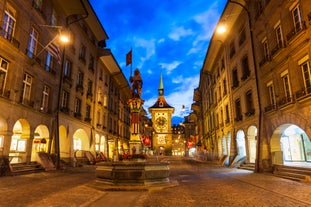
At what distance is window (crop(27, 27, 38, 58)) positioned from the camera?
54.7ft

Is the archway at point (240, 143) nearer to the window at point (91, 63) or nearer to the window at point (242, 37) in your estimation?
the window at point (242, 37)

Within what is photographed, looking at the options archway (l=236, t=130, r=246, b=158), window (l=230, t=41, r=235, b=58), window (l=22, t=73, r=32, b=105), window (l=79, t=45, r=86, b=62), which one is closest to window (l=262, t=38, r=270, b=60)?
window (l=230, t=41, r=235, b=58)

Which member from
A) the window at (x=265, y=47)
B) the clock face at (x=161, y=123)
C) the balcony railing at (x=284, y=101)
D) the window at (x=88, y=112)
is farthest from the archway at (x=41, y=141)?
the clock face at (x=161, y=123)

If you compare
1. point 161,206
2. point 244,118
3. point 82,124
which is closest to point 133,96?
point 161,206

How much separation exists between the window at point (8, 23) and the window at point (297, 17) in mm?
17822

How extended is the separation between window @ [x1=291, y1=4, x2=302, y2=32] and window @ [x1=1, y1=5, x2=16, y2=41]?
17.8m

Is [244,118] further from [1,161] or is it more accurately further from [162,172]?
[1,161]

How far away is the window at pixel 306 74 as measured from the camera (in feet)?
38.8

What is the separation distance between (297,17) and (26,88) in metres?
19.0

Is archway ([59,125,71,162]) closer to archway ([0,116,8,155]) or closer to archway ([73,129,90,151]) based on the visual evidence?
archway ([73,129,90,151])

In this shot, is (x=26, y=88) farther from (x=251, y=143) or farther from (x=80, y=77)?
(x=251, y=143)

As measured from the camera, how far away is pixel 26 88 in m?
16.6

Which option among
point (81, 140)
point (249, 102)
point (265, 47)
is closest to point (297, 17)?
point (265, 47)

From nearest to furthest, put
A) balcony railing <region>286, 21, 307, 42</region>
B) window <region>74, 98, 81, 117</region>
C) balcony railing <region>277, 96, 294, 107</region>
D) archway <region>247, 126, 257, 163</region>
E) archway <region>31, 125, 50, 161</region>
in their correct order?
balcony railing <region>286, 21, 307, 42</region> < balcony railing <region>277, 96, 294, 107</region> < archway <region>31, 125, 50, 161</region> < archway <region>247, 126, 257, 163</region> < window <region>74, 98, 81, 117</region>
